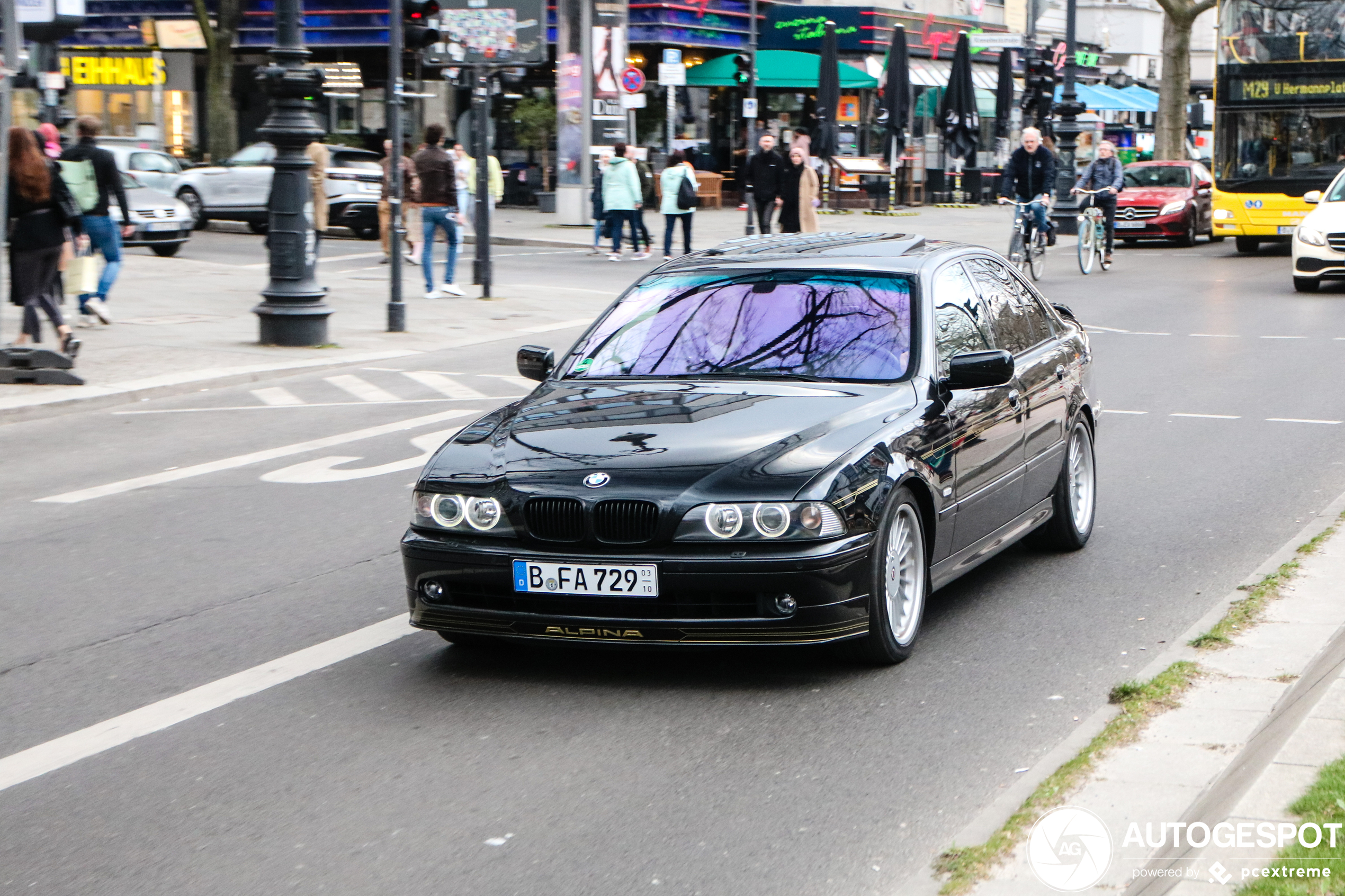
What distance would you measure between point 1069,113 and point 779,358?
28590mm

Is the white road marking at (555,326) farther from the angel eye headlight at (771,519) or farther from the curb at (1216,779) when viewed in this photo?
the angel eye headlight at (771,519)

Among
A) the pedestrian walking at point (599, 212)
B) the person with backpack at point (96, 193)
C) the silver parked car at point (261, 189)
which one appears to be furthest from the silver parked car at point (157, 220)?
the person with backpack at point (96, 193)

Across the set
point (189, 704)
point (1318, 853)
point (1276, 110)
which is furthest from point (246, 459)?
point (1276, 110)

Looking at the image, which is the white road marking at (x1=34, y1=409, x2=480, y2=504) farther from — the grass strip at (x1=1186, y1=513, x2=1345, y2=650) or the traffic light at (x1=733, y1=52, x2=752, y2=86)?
the traffic light at (x1=733, y1=52, x2=752, y2=86)

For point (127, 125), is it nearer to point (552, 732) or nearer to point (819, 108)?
point (819, 108)

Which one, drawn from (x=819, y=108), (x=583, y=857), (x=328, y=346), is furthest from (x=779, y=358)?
(x=819, y=108)

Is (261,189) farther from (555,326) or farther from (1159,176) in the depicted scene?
(1159,176)

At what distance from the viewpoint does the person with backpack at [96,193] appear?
1689 centimetres

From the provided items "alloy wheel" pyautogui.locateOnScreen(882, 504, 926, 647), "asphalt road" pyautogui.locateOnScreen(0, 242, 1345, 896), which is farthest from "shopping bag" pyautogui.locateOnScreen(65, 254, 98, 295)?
"alloy wheel" pyautogui.locateOnScreen(882, 504, 926, 647)

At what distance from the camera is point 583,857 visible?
4270 mm

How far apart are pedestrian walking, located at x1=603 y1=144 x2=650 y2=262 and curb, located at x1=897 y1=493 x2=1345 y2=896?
20973mm

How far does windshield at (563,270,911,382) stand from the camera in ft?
21.3

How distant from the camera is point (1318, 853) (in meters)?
3.72

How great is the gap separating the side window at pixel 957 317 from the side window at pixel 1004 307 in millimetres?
118
